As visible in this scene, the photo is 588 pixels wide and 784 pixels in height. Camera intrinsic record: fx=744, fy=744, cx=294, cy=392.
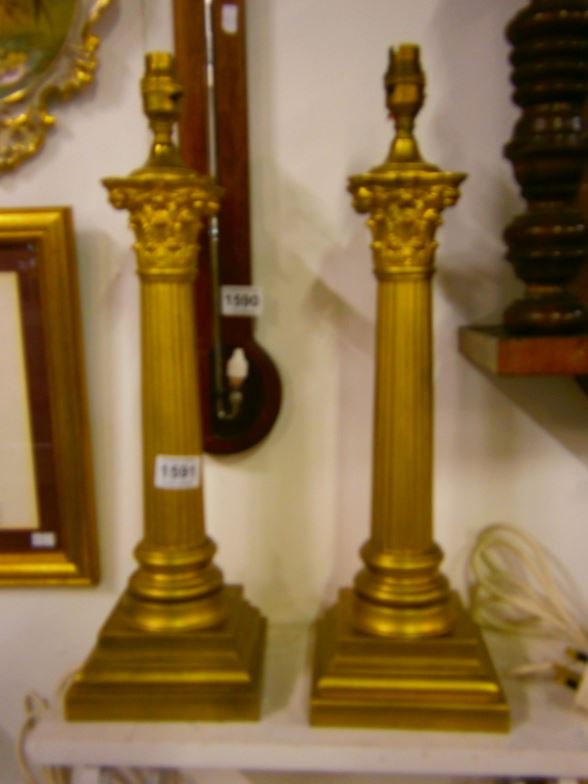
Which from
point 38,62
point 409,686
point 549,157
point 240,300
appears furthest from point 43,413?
point 549,157

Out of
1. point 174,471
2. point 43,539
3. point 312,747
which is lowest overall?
point 312,747

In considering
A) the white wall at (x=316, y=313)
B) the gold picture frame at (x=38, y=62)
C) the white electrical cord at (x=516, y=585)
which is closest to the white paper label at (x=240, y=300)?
the white wall at (x=316, y=313)

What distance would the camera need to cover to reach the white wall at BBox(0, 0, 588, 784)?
794mm

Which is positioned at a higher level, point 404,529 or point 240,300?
point 240,300

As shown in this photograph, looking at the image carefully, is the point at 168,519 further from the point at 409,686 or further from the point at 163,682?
the point at 409,686

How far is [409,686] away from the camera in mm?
662

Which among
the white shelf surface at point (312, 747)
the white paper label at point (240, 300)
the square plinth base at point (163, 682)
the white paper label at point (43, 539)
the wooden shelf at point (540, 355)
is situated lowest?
the white shelf surface at point (312, 747)

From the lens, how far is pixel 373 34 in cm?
79

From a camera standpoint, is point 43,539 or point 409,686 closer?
point 409,686

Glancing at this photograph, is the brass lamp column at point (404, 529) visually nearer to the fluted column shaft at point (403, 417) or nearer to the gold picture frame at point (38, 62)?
the fluted column shaft at point (403, 417)

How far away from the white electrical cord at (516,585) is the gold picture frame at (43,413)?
17.8 inches

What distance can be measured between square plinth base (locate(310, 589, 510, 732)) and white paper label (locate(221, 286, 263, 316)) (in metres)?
0.36

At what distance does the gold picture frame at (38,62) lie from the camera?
774 millimetres

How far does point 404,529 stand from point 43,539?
0.44 metres
